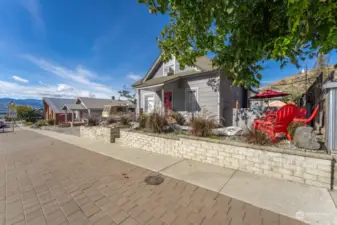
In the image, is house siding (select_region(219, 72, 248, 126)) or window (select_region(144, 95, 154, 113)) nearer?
house siding (select_region(219, 72, 248, 126))

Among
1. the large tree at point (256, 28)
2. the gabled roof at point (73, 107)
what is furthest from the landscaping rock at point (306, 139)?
the gabled roof at point (73, 107)

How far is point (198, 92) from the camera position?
9.30m

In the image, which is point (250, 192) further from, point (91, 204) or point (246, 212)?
point (91, 204)

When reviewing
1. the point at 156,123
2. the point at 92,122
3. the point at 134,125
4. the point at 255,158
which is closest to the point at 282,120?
the point at 255,158

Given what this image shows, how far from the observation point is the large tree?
2000mm

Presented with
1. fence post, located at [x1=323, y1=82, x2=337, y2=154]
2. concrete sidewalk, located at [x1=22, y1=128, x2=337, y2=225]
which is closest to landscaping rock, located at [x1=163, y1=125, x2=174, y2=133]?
concrete sidewalk, located at [x1=22, y1=128, x2=337, y2=225]

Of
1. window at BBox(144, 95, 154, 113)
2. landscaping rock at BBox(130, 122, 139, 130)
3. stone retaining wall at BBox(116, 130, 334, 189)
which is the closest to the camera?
stone retaining wall at BBox(116, 130, 334, 189)

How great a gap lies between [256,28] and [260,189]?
3.37 m

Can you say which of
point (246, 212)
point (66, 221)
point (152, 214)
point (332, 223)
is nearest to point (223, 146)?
point (246, 212)

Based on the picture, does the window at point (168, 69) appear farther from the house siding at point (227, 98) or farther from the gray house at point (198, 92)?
the house siding at point (227, 98)

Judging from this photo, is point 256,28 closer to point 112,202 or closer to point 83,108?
point 112,202

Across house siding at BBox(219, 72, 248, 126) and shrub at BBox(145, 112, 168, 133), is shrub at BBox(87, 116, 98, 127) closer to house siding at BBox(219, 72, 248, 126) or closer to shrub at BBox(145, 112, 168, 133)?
shrub at BBox(145, 112, 168, 133)

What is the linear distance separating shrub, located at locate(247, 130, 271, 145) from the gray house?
12.0 feet

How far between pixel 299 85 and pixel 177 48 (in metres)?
18.0
